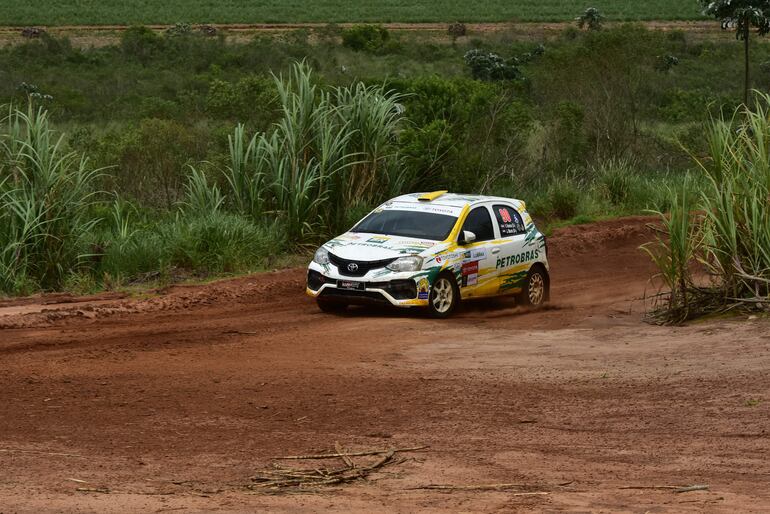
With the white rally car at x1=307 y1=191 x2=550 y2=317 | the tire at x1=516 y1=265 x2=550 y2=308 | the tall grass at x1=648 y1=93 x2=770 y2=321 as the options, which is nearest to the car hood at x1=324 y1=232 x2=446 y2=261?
the white rally car at x1=307 y1=191 x2=550 y2=317

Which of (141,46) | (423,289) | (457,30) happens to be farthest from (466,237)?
(457,30)

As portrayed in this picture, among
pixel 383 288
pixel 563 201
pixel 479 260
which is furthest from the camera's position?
pixel 563 201

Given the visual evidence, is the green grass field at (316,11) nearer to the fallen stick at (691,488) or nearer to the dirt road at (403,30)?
the dirt road at (403,30)

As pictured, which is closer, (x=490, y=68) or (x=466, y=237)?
(x=466, y=237)

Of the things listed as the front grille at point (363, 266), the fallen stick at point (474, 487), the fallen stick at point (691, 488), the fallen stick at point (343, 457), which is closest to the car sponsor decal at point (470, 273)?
the front grille at point (363, 266)

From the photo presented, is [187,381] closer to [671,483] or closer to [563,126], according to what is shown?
[671,483]

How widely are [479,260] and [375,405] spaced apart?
235 inches

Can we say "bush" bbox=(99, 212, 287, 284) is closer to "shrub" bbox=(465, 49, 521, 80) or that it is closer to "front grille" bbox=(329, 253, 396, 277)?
"front grille" bbox=(329, 253, 396, 277)

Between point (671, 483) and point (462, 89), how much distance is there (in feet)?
60.2

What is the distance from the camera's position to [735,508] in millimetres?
7801

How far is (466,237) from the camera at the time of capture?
16484 millimetres

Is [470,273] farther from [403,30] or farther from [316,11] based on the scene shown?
[316,11]

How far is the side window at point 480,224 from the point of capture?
55.7 feet

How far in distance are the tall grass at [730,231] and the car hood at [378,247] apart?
3044 mm
